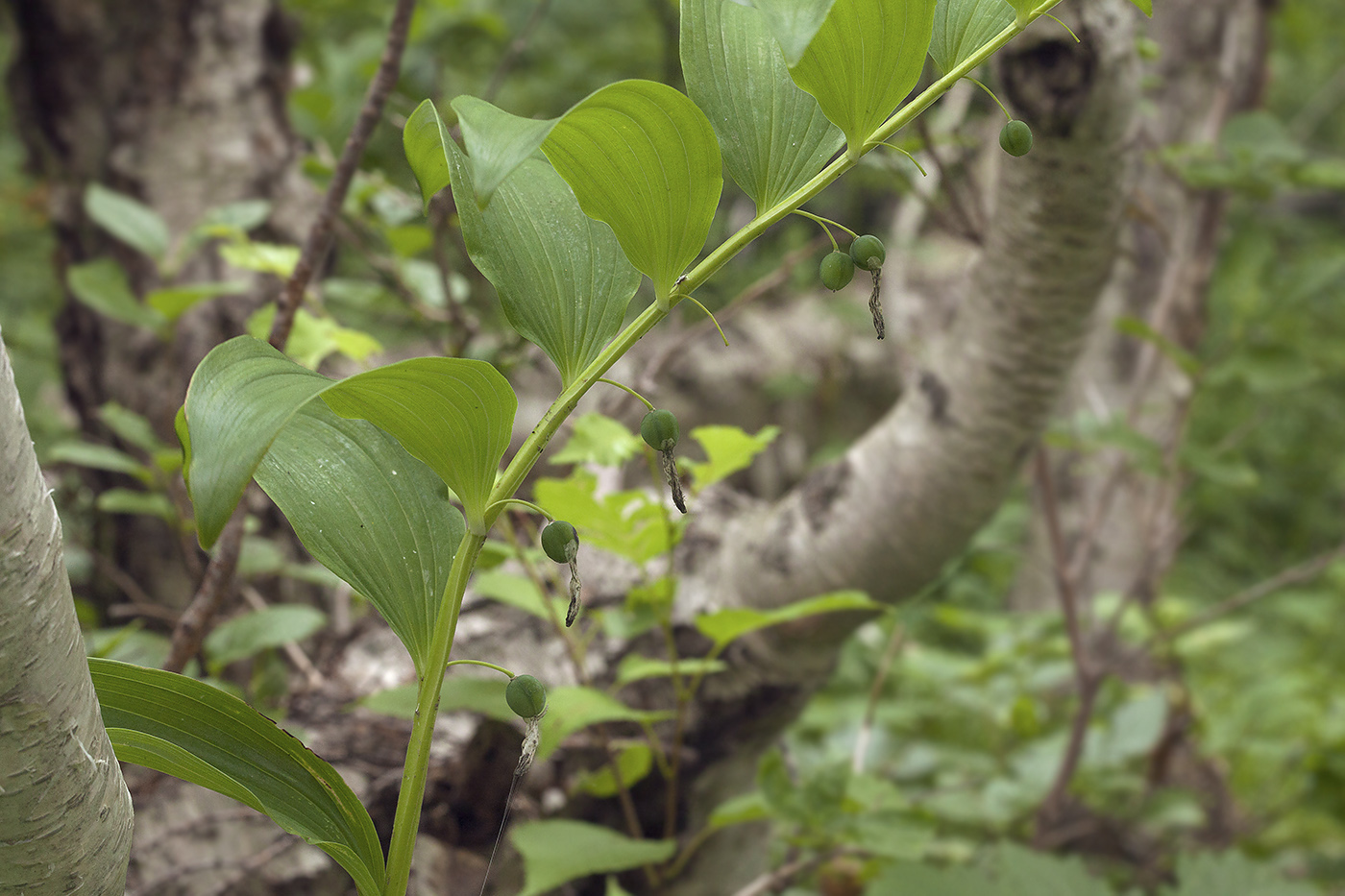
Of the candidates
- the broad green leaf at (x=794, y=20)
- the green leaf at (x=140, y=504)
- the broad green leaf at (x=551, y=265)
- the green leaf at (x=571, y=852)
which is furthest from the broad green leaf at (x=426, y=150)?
the green leaf at (x=140, y=504)

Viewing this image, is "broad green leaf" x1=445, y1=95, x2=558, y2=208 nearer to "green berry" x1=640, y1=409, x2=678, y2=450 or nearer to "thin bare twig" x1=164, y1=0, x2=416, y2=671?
"green berry" x1=640, y1=409, x2=678, y2=450

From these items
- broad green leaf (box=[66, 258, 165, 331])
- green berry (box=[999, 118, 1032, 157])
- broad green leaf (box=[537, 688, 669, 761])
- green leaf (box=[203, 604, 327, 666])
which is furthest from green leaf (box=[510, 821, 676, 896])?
broad green leaf (box=[66, 258, 165, 331])

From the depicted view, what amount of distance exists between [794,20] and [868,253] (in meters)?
0.08

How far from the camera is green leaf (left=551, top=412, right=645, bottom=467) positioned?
52 cm

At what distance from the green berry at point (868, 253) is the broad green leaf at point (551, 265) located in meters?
0.09

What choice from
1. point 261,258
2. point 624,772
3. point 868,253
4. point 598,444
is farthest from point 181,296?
point 868,253

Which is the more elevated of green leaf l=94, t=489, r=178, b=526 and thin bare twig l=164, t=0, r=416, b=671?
thin bare twig l=164, t=0, r=416, b=671

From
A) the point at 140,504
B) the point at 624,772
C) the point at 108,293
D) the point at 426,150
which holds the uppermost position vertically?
the point at 426,150

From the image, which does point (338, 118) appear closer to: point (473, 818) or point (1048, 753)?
point (473, 818)

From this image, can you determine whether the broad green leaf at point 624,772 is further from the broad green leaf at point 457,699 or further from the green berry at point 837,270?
the green berry at point 837,270

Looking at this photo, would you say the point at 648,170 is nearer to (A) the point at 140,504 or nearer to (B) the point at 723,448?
(B) the point at 723,448

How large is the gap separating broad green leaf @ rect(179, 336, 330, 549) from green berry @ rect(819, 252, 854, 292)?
0.54ft

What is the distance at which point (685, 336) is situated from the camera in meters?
0.82

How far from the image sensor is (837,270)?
30cm
